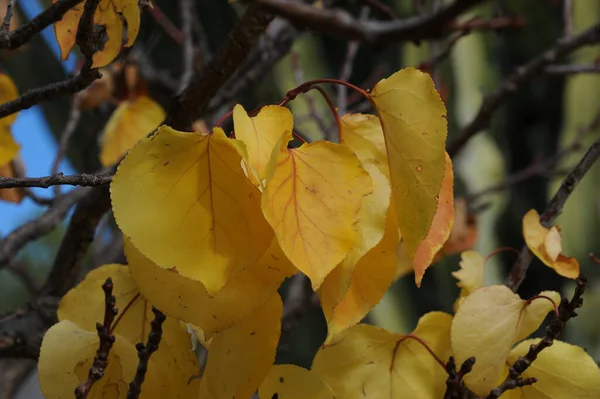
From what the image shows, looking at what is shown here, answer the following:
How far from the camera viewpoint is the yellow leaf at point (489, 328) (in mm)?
349

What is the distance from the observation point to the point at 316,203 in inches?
11.0

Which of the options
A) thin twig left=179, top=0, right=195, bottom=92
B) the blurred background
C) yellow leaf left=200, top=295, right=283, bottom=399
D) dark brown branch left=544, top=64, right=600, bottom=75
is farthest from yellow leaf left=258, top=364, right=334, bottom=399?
the blurred background

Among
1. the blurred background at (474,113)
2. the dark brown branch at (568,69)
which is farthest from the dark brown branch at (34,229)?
the blurred background at (474,113)

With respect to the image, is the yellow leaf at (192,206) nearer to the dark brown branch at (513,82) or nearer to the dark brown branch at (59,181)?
the dark brown branch at (59,181)

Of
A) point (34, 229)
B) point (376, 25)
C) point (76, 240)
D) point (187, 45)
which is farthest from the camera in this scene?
point (187, 45)

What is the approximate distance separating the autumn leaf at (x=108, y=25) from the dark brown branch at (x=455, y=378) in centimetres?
25

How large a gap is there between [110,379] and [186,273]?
0.38 feet

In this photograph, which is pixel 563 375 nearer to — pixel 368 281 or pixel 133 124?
pixel 368 281

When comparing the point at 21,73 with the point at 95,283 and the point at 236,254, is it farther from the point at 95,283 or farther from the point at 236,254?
the point at 236,254

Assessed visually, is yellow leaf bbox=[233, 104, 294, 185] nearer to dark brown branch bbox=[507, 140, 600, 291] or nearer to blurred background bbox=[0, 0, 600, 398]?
dark brown branch bbox=[507, 140, 600, 291]

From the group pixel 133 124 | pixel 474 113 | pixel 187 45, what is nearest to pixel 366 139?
pixel 133 124

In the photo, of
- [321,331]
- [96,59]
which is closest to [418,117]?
[96,59]

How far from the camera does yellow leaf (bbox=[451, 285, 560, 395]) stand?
0.35 meters

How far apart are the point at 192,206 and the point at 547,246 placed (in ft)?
0.74
